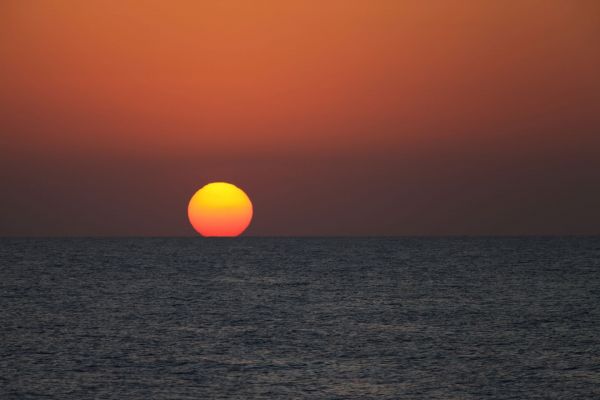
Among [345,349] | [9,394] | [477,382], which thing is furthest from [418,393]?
[9,394]

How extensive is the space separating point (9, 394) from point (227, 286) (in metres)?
61.3

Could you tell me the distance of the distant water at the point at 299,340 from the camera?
121 ft

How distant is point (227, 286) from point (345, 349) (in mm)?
50263

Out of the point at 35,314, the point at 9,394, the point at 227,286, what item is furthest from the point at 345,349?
the point at 227,286

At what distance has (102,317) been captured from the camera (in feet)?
206

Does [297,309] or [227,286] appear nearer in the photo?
[297,309]

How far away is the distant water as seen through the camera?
3675 centimetres

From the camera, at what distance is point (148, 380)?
37844 mm

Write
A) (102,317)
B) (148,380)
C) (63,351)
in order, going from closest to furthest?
(148,380)
(63,351)
(102,317)

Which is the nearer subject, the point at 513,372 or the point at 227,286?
the point at 513,372

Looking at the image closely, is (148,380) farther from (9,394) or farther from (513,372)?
(513,372)

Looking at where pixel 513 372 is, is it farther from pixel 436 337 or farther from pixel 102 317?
pixel 102 317

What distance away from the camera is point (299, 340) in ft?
164

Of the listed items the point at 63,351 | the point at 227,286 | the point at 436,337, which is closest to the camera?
the point at 63,351
